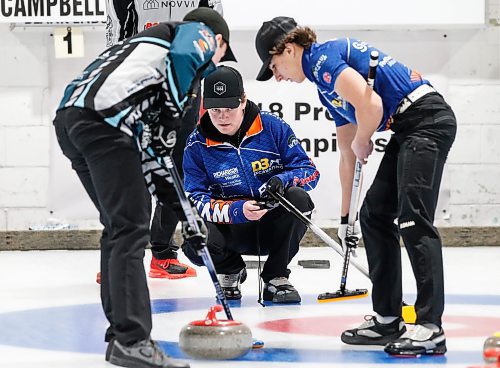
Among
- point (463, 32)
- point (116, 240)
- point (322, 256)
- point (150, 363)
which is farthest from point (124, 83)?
point (463, 32)

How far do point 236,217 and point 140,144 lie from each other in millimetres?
1397

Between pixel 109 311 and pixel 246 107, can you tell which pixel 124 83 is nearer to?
pixel 109 311

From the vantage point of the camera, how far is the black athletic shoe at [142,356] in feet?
9.46

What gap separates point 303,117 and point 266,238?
2348mm

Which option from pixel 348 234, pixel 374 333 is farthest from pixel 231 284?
pixel 374 333

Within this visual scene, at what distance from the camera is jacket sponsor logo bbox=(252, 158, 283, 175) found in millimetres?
4547

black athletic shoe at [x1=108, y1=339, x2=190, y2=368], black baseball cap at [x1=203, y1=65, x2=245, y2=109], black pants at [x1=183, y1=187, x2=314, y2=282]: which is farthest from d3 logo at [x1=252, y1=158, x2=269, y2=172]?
black athletic shoe at [x1=108, y1=339, x2=190, y2=368]

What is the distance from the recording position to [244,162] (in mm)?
4539

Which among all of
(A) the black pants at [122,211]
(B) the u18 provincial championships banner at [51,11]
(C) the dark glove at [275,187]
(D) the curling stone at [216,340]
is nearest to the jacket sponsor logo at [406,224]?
(D) the curling stone at [216,340]

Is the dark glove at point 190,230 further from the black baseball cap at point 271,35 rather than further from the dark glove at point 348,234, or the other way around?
the dark glove at point 348,234

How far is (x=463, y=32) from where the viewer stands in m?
6.88

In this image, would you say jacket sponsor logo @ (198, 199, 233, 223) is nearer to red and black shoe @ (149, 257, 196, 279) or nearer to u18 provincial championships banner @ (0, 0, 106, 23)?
red and black shoe @ (149, 257, 196, 279)

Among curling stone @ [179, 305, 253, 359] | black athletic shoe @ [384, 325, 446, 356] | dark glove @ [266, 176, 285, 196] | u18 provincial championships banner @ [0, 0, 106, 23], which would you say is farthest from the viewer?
u18 provincial championships banner @ [0, 0, 106, 23]

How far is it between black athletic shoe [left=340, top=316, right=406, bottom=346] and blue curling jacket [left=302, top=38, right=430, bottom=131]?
2.18 feet
